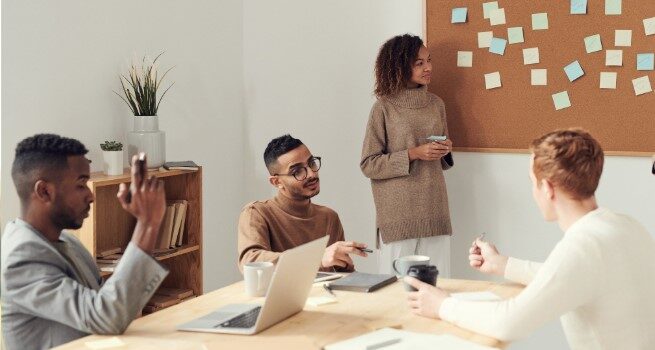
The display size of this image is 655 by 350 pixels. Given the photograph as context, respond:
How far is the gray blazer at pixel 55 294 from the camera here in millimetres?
1997

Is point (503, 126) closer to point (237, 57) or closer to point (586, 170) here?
point (237, 57)

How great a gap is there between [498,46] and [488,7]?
7.9 inches

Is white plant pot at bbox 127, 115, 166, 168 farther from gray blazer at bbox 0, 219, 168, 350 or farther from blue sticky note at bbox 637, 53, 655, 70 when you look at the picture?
blue sticky note at bbox 637, 53, 655, 70

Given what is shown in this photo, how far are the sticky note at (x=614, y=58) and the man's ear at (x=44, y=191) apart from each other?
2908mm

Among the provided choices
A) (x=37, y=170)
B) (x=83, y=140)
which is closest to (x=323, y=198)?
(x=83, y=140)

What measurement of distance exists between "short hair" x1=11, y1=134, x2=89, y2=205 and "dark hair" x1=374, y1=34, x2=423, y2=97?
7.53ft

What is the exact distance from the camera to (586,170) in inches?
82.8

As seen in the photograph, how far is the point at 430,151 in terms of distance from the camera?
4105 millimetres

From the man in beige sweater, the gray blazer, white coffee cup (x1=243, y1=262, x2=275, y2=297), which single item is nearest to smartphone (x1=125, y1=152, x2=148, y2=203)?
the gray blazer

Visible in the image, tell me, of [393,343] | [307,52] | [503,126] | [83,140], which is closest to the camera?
[393,343]

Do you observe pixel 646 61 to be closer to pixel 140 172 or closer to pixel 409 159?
pixel 409 159

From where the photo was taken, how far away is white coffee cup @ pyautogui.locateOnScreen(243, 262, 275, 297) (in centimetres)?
246

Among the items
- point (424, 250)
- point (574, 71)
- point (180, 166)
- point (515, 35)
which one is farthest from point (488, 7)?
point (180, 166)

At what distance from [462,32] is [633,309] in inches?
101
